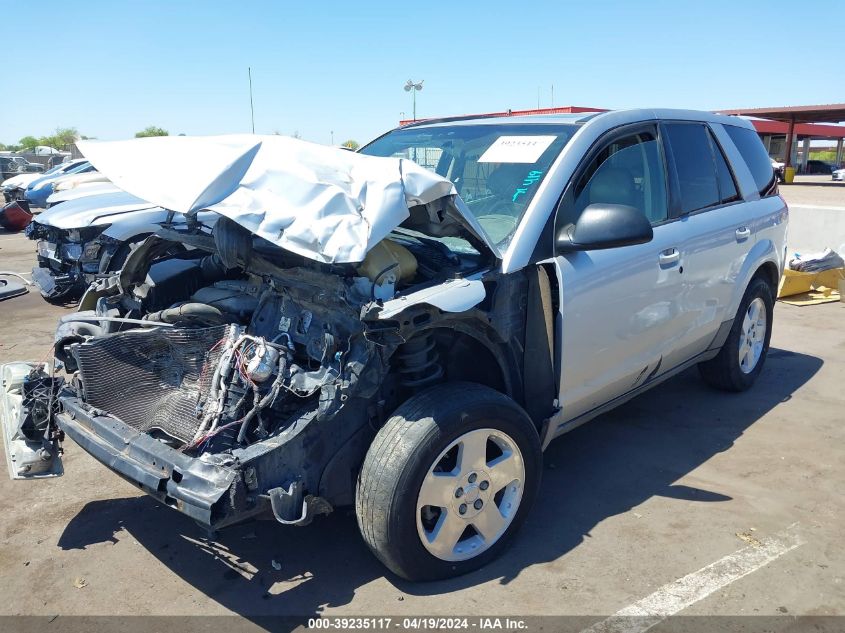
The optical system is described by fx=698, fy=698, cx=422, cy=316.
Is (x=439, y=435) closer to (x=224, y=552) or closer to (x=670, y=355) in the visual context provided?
(x=224, y=552)

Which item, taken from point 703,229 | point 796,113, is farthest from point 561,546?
point 796,113

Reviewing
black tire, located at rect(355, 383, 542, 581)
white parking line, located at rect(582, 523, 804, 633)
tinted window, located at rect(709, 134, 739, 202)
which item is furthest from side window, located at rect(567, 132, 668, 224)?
white parking line, located at rect(582, 523, 804, 633)

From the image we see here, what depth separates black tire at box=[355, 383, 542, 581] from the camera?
272 centimetres

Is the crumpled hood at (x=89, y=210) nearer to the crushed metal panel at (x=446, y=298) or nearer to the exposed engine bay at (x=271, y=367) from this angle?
the exposed engine bay at (x=271, y=367)

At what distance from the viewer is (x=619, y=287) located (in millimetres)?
3531

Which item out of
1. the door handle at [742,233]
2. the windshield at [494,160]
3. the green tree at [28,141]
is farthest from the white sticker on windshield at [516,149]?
the green tree at [28,141]

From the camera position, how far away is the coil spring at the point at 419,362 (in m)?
2.99

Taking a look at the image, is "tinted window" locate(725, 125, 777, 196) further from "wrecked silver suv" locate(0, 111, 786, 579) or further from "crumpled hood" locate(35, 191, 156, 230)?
"crumpled hood" locate(35, 191, 156, 230)

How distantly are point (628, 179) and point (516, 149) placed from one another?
0.67 metres

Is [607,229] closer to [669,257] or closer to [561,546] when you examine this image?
[669,257]

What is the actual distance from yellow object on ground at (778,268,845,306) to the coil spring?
22.6 ft

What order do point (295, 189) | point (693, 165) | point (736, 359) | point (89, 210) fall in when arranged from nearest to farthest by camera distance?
point (295, 189) → point (693, 165) → point (736, 359) → point (89, 210)

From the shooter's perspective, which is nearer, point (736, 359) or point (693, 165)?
point (693, 165)

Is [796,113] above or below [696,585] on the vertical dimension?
above
